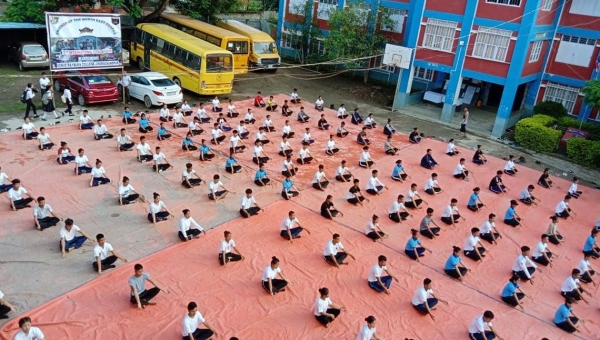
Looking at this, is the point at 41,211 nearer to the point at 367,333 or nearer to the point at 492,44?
the point at 367,333

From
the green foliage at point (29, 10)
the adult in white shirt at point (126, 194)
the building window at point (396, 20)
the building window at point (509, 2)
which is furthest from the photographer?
the building window at point (396, 20)

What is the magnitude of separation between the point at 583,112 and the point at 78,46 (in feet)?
77.9

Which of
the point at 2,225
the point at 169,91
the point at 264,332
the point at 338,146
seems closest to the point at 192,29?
the point at 169,91

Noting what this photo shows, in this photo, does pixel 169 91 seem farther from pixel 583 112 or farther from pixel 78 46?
pixel 583 112

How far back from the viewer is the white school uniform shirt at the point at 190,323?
27.9ft

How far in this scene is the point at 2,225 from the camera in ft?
38.9

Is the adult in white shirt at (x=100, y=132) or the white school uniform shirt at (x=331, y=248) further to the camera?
the adult in white shirt at (x=100, y=132)

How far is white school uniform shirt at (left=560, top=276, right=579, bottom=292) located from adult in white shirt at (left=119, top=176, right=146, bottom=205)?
1097cm

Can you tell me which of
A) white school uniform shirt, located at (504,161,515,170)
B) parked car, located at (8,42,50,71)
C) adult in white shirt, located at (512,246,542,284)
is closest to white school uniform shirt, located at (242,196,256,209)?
adult in white shirt, located at (512,246,542,284)

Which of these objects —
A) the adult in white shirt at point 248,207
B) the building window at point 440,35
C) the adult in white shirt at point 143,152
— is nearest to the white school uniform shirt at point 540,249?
the adult in white shirt at point 248,207

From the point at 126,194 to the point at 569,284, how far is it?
447 inches

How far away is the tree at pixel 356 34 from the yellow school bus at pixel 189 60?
7378 mm

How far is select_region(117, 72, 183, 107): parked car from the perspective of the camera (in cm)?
2175

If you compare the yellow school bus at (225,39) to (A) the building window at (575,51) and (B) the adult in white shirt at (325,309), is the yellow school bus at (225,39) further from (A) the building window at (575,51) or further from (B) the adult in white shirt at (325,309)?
(B) the adult in white shirt at (325,309)
